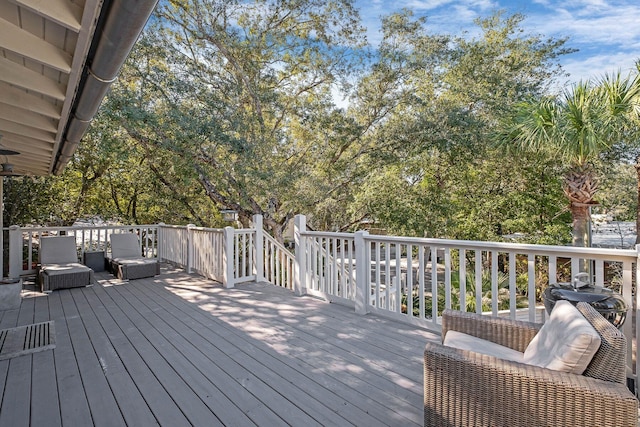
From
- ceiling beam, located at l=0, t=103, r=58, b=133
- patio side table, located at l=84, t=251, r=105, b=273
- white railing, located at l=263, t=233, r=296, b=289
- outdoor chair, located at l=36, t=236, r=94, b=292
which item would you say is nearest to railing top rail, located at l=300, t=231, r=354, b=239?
white railing, located at l=263, t=233, r=296, b=289

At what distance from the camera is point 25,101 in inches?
123

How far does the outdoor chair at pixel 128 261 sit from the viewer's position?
6.33 meters

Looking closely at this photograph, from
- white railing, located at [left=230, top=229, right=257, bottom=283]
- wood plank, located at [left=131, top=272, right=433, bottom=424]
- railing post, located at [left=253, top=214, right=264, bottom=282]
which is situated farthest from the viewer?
railing post, located at [left=253, top=214, right=264, bottom=282]

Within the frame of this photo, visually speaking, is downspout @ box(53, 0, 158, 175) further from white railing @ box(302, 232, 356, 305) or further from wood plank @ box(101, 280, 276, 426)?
white railing @ box(302, 232, 356, 305)

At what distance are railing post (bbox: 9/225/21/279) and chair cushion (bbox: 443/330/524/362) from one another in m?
7.50

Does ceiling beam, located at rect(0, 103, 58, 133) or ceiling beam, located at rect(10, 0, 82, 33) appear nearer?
ceiling beam, located at rect(10, 0, 82, 33)

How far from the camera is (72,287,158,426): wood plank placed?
6.96 feet

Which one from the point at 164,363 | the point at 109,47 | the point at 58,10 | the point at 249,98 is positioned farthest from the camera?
the point at 249,98

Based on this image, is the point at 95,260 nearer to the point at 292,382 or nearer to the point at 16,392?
the point at 16,392

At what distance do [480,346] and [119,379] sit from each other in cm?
265

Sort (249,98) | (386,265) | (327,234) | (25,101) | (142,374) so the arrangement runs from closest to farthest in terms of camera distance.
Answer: (142,374)
(25,101)
(386,265)
(327,234)
(249,98)

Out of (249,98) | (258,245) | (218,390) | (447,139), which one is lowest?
(218,390)

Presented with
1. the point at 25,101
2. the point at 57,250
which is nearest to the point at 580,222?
the point at 25,101

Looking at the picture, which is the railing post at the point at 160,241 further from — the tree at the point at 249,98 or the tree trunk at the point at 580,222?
the tree trunk at the point at 580,222
